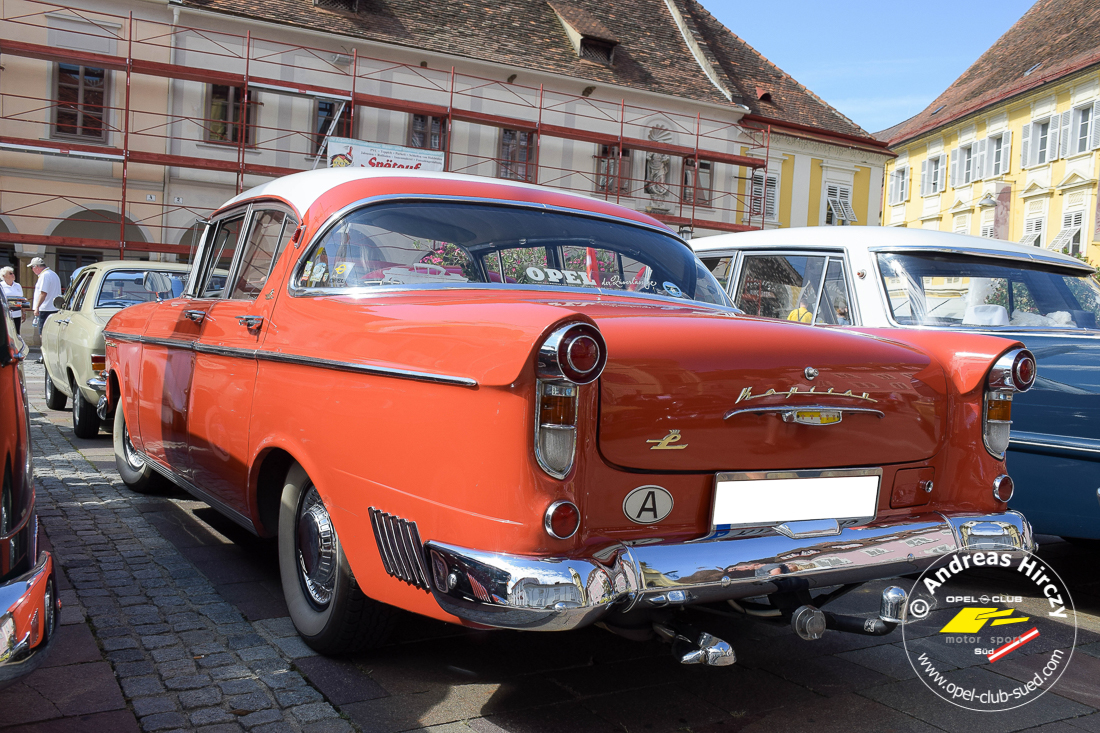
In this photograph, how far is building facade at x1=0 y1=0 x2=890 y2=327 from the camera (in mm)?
21016

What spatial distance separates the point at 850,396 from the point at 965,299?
9.27 ft

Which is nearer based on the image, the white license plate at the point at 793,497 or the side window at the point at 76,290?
the white license plate at the point at 793,497

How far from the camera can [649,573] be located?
2.30 metres

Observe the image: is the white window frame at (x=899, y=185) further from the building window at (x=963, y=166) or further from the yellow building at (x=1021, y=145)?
the building window at (x=963, y=166)

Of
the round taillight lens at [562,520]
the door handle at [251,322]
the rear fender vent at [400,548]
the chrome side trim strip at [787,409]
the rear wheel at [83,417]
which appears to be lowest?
the rear wheel at [83,417]

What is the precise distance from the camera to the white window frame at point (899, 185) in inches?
1657

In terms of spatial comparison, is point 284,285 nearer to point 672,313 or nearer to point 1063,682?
point 672,313

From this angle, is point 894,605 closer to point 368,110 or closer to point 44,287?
point 44,287

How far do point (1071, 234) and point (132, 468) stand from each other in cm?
3337

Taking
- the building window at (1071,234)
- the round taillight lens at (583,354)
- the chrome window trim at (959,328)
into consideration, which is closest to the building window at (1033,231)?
the building window at (1071,234)

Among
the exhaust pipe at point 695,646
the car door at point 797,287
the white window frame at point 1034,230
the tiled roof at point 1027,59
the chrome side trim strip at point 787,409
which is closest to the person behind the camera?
the exhaust pipe at point 695,646

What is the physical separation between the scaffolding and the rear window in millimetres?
18733

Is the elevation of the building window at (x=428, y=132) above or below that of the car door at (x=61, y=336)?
above

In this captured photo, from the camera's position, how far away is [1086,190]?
30.9 m
